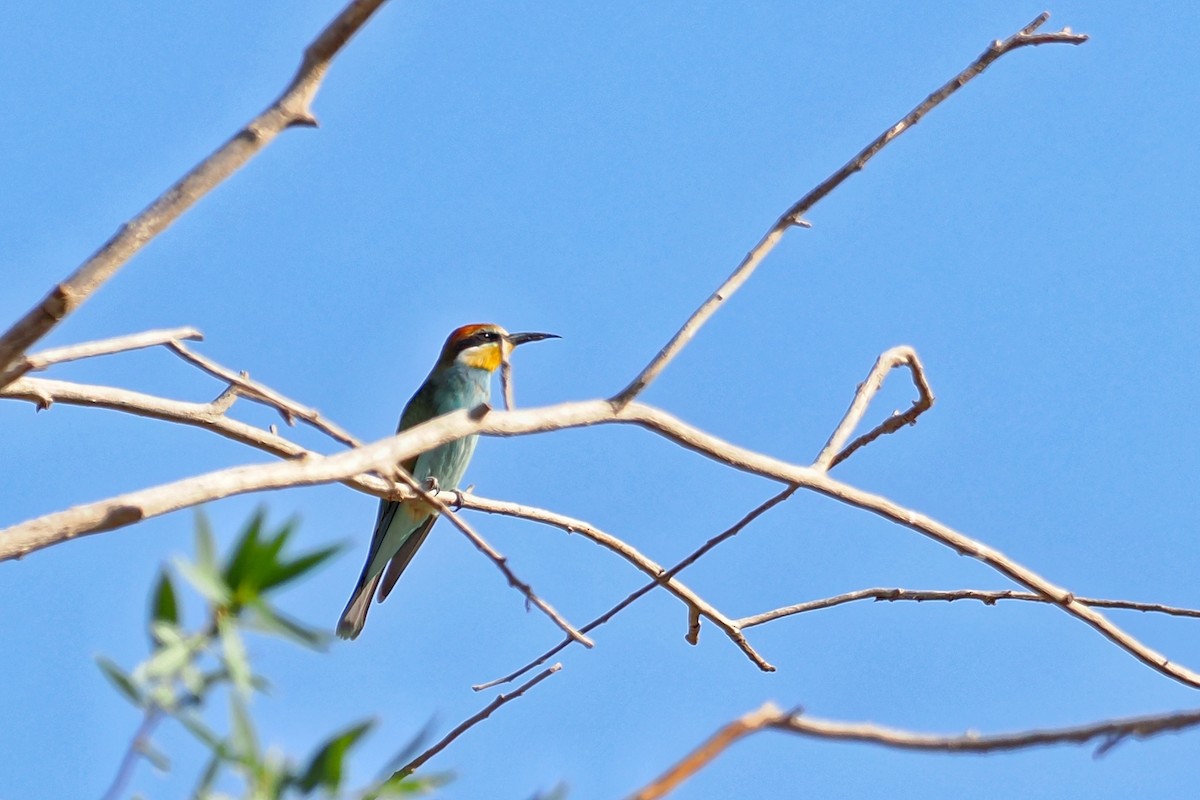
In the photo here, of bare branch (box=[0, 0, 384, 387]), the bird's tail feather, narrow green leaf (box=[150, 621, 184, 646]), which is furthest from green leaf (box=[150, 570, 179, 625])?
the bird's tail feather

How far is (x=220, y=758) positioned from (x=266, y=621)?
4.6 inches

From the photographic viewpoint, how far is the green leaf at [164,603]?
3.64ft

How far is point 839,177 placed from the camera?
261 centimetres

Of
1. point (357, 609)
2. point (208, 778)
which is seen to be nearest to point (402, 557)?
point (357, 609)

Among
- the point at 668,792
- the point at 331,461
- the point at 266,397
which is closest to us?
the point at 668,792

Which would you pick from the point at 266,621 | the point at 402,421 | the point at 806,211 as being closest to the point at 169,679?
the point at 266,621

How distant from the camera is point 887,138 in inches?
104

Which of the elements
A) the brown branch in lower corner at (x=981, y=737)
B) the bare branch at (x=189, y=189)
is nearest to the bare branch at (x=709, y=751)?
the brown branch in lower corner at (x=981, y=737)

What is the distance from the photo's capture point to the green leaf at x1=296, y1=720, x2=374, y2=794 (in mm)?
1147

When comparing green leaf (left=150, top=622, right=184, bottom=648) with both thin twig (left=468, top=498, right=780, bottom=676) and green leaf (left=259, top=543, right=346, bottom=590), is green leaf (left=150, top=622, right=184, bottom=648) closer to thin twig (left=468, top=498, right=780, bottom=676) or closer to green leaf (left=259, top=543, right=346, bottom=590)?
green leaf (left=259, top=543, right=346, bottom=590)

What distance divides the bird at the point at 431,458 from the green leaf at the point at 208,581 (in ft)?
12.0

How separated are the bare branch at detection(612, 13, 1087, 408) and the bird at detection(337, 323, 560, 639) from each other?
2.38m

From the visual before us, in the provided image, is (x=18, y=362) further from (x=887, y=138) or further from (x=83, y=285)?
(x=887, y=138)

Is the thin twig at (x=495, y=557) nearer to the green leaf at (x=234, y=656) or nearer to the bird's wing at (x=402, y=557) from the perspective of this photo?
the green leaf at (x=234, y=656)
